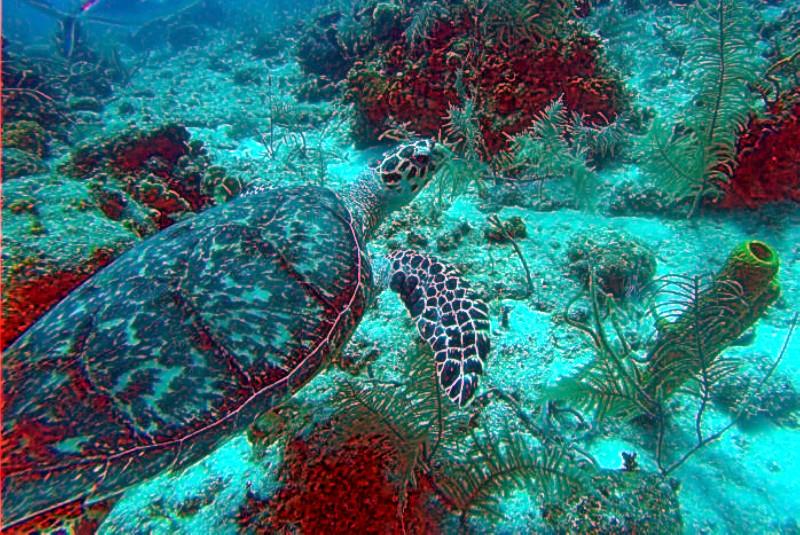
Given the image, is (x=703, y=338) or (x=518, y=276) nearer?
(x=703, y=338)

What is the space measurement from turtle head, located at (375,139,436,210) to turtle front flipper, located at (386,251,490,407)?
0.75m

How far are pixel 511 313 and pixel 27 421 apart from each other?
299cm

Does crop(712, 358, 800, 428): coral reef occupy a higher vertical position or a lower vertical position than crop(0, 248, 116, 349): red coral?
lower

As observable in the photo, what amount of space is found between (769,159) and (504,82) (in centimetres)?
268

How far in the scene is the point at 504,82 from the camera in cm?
474

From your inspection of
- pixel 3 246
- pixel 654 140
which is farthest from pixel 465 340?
pixel 3 246

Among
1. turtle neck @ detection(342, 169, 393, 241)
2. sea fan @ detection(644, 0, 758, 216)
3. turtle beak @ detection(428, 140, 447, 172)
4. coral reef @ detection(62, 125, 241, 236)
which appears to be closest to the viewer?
sea fan @ detection(644, 0, 758, 216)

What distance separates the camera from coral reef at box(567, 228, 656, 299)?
3.30 metres

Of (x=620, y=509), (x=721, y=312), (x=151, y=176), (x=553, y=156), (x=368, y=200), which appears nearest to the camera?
(x=620, y=509)

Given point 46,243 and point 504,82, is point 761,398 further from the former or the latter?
point 46,243

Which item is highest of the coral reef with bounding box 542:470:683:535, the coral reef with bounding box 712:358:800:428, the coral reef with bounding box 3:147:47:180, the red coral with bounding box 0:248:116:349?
the coral reef with bounding box 3:147:47:180

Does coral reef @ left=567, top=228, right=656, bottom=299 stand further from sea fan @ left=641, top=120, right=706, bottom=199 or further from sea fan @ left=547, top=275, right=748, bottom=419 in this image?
sea fan @ left=547, top=275, right=748, bottom=419

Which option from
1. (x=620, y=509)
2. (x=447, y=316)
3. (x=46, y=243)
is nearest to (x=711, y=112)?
(x=447, y=316)

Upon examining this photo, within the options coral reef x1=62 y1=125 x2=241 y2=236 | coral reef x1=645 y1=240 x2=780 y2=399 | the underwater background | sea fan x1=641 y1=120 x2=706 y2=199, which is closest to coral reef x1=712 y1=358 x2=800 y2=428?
the underwater background
